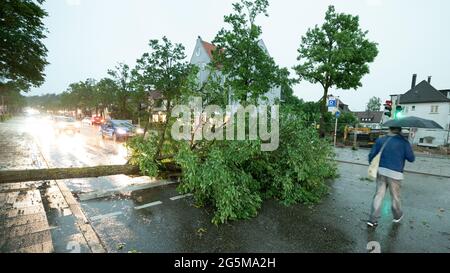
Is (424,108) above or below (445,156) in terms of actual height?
above

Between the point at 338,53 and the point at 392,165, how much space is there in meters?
17.3

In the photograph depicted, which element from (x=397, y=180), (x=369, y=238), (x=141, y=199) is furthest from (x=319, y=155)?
(x=141, y=199)

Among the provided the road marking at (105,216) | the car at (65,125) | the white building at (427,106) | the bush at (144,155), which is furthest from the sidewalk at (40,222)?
the white building at (427,106)

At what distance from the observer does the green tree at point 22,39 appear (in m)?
12.4

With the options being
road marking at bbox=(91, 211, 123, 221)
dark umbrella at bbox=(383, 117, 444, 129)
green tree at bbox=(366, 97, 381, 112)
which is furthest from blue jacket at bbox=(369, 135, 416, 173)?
green tree at bbox=(366, 97, 381, 112)

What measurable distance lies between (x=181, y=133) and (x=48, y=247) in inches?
154

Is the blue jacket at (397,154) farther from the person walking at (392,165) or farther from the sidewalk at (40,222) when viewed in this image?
the sidewalk at (40,222)

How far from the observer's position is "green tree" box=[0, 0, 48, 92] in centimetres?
1244

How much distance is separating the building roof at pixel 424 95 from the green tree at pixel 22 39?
4667 cm

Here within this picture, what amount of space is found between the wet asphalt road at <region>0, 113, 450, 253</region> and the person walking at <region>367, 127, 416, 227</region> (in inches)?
16.1

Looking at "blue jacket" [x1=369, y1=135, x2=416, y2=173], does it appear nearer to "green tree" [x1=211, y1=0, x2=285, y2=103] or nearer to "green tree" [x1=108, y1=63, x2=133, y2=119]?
"green tree" [x1=211, y1=0, x2=285, y2=103]
